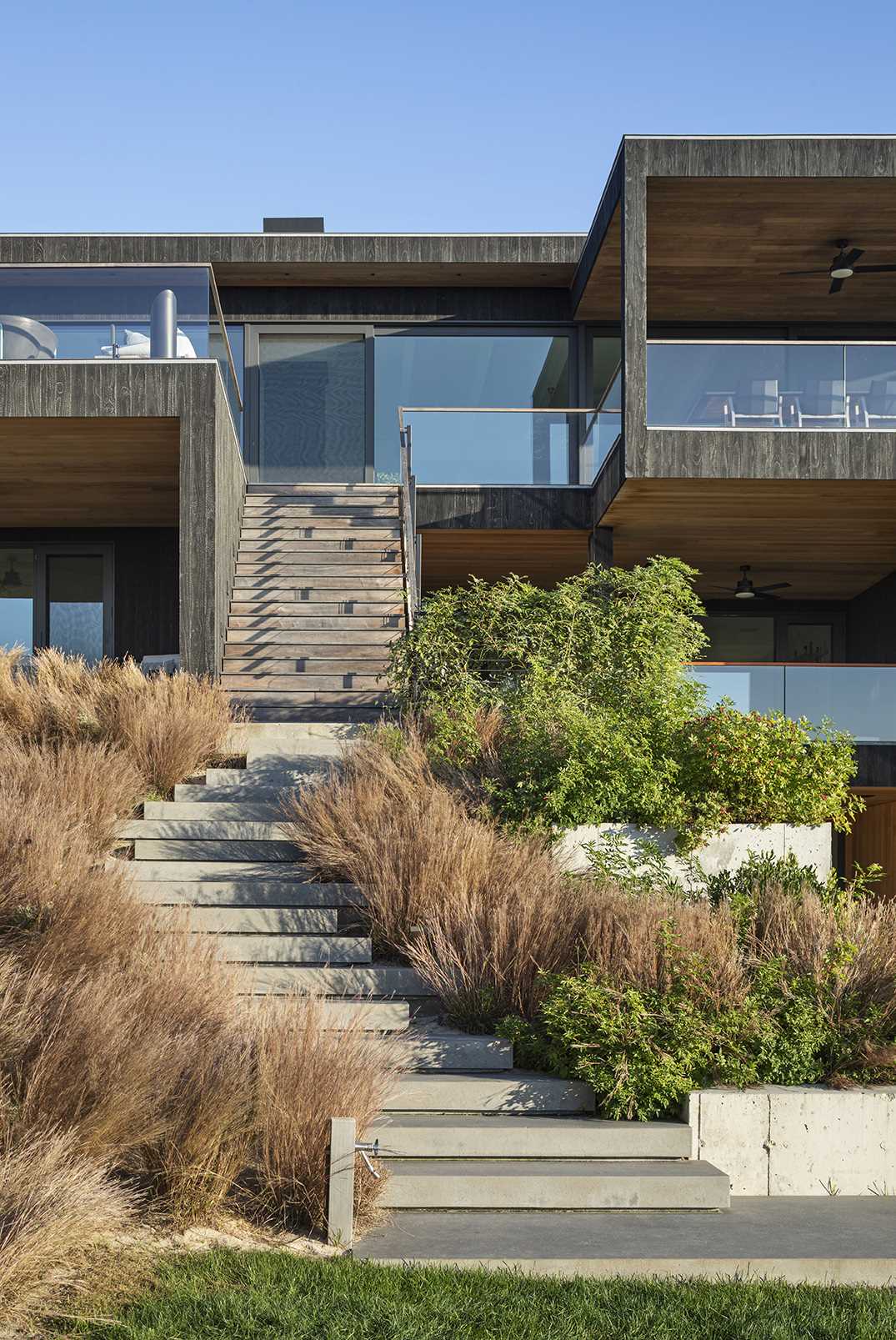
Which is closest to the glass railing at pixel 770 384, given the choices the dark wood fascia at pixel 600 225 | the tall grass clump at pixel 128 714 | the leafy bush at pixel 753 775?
the dark wood fascia at pixel 600 225

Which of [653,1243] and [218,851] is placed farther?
[218,851]

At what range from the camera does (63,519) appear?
633 inches

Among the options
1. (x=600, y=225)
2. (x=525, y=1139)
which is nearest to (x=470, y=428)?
(x=600, y=225)

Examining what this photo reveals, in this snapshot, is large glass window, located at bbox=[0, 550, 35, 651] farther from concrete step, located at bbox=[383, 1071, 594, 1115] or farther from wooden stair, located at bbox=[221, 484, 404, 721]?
concrete step, located at bbox=[383, 1071, 594, 1115]

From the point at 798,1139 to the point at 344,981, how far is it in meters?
2.18

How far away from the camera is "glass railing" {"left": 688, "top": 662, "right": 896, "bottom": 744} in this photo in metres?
12.1

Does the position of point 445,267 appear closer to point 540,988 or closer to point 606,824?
point 606,824

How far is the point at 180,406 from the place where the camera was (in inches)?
457

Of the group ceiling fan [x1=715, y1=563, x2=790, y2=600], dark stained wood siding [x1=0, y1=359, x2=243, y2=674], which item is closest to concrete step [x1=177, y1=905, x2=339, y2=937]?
dark stained wood siding [x1=0, y1=359, x2=243, y2=674]

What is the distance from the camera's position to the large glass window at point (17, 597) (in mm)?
16297

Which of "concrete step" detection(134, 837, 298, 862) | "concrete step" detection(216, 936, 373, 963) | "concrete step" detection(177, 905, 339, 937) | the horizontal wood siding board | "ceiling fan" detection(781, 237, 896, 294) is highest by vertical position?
"ceiling fan" detection(781, 237, 896, 294)

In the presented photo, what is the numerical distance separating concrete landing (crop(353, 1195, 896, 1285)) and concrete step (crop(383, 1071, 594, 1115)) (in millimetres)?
680

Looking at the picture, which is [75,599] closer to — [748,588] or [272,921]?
[748,588]

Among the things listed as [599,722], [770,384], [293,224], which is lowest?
[599,722]
